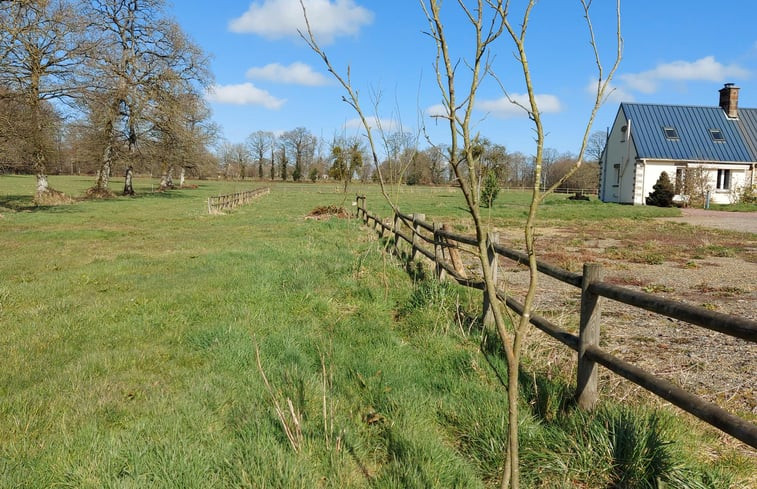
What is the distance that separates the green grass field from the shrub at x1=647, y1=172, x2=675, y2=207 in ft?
92.7

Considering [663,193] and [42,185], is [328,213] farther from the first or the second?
[663,193]

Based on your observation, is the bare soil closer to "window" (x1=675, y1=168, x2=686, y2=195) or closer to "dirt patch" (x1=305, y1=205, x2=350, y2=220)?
"dirt patch" (x1=305, y1=205, x2=350, y2=220)

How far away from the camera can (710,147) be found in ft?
108

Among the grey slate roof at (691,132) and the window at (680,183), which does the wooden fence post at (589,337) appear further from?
the window at (680,183)

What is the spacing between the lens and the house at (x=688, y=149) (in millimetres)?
31969

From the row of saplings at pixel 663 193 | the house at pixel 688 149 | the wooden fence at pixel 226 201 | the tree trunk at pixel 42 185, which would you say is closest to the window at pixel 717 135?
the house at pixel 688 149

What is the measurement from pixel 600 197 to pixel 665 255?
98.7 ft

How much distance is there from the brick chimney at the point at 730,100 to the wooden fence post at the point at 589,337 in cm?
3990

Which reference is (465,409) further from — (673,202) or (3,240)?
(673,202)

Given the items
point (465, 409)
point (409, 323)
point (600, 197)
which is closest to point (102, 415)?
point (465, 409)

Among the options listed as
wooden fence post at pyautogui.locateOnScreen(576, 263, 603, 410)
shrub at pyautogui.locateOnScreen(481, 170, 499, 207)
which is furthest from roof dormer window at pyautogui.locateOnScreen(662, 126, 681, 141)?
wooden fence post at pyautogui.locateOnScreen(576, 263, 603, 410)

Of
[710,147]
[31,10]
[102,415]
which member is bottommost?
[102,415]

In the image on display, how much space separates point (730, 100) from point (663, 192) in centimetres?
1111

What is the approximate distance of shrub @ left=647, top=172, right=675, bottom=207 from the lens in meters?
29.6
